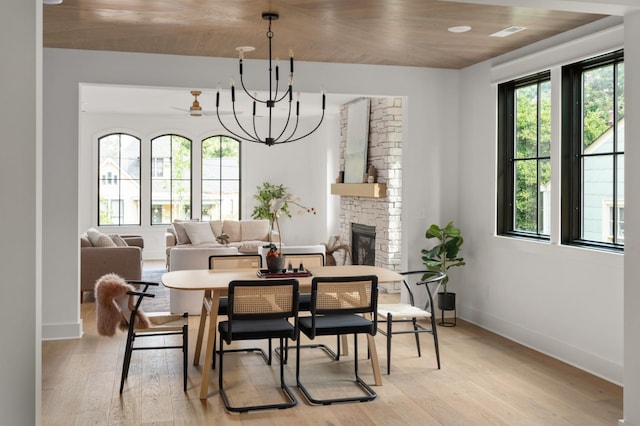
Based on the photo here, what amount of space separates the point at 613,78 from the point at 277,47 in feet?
8.87

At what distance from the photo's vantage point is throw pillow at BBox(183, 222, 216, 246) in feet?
34.4

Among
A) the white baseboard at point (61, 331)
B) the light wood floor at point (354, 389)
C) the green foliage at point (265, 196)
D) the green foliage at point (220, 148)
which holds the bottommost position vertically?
the light wood floor at point (354, 389)

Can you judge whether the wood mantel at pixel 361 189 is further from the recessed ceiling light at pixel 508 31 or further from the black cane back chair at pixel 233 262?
the recessed ceiling light at pixel 508 31

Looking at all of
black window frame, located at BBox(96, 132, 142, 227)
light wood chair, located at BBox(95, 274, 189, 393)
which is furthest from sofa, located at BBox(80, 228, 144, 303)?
black window frame, located at BBox(96, 132, 142, 227)

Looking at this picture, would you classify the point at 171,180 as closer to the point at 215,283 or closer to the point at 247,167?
the point at 247,167

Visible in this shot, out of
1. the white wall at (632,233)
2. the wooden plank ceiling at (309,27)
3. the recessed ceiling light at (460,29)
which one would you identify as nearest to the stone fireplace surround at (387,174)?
the wooden plank ceiling at (309,27)

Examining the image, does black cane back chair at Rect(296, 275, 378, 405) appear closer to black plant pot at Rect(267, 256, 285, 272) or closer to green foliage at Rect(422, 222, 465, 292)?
black plant pot at Rect(267, 256, 285, 272)

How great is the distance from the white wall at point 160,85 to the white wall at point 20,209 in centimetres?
335

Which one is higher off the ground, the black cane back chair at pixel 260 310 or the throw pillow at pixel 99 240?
the throw pillow at pixel 99 240

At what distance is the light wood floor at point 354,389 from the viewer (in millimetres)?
3793

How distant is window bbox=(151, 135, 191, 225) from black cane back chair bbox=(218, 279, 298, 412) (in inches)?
331

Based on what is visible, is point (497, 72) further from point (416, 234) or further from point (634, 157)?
point (634, 157)

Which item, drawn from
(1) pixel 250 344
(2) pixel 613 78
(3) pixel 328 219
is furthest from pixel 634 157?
(3) pixel 328 219

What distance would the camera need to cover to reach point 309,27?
190 inches
